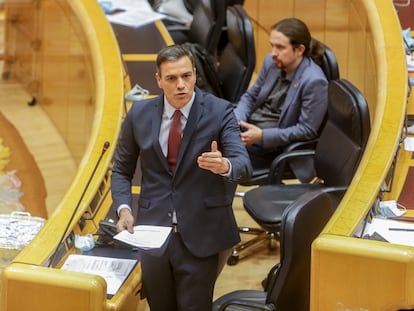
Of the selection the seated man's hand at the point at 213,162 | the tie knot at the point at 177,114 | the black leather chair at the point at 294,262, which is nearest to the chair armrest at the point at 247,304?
the black leather chair at the point at 294,262

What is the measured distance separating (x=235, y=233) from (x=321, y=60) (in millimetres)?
1794

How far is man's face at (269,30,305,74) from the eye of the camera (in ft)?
15.2

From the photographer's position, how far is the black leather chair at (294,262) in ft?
10.1

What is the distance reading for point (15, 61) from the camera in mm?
6145

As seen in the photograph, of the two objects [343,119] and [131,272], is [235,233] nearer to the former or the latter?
[131,272]

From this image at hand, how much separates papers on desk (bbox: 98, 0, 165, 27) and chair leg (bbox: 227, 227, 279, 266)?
6.28ft

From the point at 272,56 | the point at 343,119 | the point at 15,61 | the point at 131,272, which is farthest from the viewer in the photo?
the point at 15,61

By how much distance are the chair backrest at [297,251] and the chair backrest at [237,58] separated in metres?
1.94

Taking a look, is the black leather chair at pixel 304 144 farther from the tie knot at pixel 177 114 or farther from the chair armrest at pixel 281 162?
the tie knot at pixel 177 114

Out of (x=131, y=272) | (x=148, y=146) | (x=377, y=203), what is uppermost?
(x=148, y=146)

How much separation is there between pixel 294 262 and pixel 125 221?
597 millimetres

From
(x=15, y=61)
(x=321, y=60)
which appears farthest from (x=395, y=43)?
(x=15, y=61)

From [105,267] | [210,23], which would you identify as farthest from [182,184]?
[210,23]

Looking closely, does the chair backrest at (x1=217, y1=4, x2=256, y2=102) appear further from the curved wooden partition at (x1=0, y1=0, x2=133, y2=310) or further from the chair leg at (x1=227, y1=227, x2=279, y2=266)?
the chair leg at (x1=227, y1=227, x2=279, y2=266)
